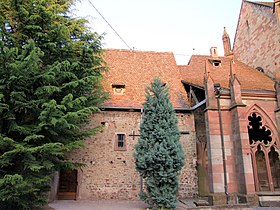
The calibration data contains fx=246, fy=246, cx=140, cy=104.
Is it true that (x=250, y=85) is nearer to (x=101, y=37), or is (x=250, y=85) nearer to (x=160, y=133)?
(x=160, y=133)

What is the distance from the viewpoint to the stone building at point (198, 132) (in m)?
9.77

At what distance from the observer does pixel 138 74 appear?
15.4m

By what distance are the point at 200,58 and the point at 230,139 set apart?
28.4 ft

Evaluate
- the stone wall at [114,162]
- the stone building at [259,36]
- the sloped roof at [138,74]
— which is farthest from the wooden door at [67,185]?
the stone building at [259,36]

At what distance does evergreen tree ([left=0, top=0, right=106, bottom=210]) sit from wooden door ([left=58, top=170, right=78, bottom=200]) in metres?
3.44

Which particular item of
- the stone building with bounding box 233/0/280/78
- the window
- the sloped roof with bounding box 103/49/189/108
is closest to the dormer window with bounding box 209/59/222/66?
the sloped roof with bounding box 103/49/189/108

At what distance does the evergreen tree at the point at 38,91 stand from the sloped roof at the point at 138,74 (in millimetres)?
3447

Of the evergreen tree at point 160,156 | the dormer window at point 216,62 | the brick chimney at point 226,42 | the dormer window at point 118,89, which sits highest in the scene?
the brick chimney at point 226,42

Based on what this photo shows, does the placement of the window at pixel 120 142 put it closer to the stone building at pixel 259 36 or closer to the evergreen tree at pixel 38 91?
the evergreen tree at pixel 38 91

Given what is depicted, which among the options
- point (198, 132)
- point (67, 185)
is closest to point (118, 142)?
point (67, 185)

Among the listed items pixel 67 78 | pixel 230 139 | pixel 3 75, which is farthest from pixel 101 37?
pixel 230 139

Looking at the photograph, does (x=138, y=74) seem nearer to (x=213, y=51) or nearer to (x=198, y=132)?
(x=198, y=132)

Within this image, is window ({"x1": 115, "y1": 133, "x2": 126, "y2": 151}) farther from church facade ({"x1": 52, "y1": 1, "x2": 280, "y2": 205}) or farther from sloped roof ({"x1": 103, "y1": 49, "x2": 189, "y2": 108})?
sloped roof ({"x1": 103, "y1": 49, "x2": 189, "y2": 108})

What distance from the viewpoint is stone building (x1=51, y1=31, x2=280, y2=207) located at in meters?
9.77
